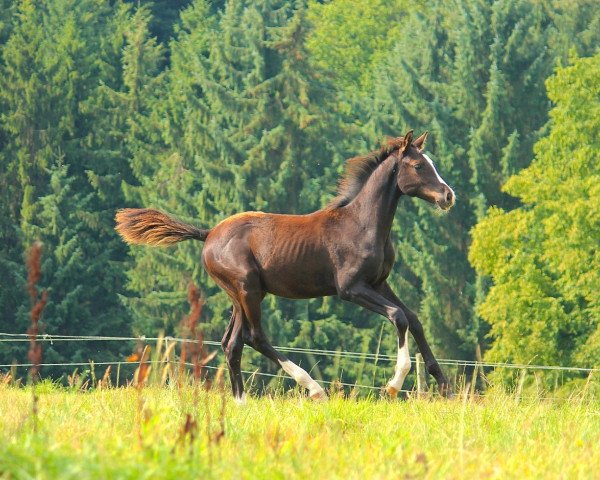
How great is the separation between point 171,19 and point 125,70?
12.6 meters

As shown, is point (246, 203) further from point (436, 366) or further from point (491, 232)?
point (436, 366)

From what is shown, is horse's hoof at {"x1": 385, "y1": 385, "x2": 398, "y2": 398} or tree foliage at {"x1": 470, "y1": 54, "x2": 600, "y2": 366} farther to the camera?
tree foliage at {"x1": 470, "y1": 54, "x2": 600, "y2": 366}

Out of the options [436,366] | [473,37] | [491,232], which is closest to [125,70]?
[473,37]

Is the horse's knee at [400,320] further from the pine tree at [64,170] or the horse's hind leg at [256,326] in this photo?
the pine tree at [64,170]

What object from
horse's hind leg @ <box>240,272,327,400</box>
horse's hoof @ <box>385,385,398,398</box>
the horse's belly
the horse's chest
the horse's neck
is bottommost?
horse's hoof @ <box>385,385,398,398</box>

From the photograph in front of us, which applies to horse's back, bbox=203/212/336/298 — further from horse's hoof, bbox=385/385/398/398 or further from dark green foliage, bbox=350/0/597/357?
dark green foliage, bbox=350/0/597/357

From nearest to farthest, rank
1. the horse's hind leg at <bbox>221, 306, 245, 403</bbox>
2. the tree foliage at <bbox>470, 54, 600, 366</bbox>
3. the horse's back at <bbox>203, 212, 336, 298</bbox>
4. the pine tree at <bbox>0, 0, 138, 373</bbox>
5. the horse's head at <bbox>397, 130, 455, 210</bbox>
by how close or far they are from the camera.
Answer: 1. the horse's head at <bbox>397, 130, 455, 210</bbox>
2. the horse's back at <bbox>203, 212, 336, 298</bbox>
3. the horse's hind leg at <bbox>221, 306, 245, 403</bbox>
4. the tree foliage at <bbox>470, 54, 600, 366</bbox>
5. the pine tree at <bbox>0, 0, 138, 373</bbox>

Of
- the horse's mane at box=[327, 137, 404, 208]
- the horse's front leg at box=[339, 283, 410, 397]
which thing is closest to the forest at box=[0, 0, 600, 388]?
the horse's mane at box=[327, 137, 404, 208]

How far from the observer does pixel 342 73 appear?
65.1 meters

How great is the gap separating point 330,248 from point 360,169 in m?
0.75

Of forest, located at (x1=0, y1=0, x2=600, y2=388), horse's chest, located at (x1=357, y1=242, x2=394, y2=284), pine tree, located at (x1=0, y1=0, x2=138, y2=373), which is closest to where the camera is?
horse's chest, located at (x1=357, y1=242, x2=394, y2=284)

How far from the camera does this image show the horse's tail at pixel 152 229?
13.0 m

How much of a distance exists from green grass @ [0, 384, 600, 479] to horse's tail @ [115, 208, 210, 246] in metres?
2.86

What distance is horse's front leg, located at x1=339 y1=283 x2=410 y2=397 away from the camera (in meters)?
11.2
